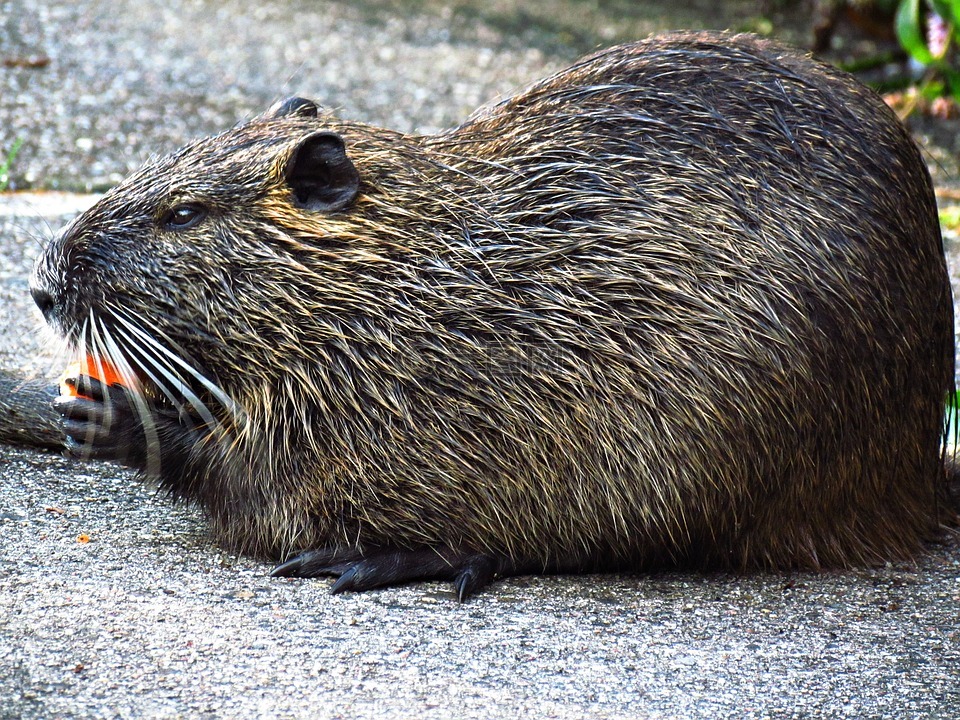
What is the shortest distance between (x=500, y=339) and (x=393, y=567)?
2.04ft

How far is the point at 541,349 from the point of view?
10.4 feet

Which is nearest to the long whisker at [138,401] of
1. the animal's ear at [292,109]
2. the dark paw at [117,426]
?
the dark paw at [117,426]

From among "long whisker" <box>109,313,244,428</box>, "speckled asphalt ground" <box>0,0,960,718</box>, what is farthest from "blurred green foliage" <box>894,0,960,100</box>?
"long whisker" <box>109,313,244,428</box>

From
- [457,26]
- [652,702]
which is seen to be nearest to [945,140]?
[457,26]

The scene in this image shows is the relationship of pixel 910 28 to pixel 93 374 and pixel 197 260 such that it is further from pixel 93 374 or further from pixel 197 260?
pixel 93 374

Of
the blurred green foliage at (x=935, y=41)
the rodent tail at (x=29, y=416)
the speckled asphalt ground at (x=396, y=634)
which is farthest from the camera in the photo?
the blurred green foliage at (x=935, y=41)

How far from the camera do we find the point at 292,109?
3.52 m

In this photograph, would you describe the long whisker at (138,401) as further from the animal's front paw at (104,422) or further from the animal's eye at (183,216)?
the animal's eye at (183,216)

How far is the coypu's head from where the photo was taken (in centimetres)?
313

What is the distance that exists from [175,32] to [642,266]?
5223mm

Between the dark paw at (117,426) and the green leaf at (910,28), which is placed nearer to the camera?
the dark paw at (117,426)

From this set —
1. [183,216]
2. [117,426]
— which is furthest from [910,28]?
[117,426]

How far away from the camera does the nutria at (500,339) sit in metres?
3.14

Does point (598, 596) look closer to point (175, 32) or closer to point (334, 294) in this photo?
point (334, 294)
